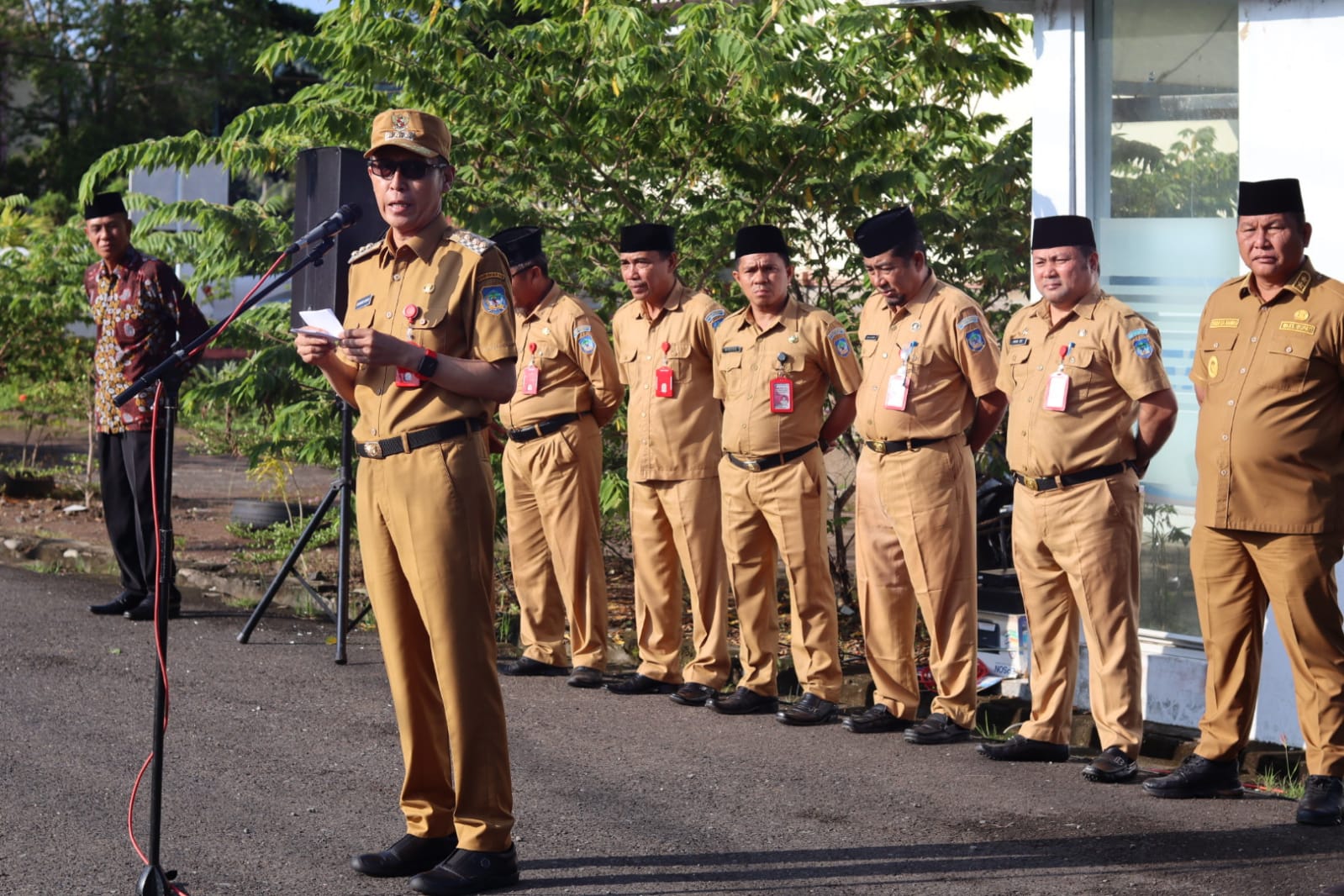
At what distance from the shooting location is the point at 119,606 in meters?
9.40

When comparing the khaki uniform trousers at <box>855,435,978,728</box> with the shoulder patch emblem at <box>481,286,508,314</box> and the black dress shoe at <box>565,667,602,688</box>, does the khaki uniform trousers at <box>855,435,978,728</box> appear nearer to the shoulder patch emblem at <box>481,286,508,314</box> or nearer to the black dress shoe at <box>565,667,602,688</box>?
the black dress shoe at <box>565,667,602,688</box>

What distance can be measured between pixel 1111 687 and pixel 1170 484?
1462mm

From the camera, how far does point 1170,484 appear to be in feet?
24.5

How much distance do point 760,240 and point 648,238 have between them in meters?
0.65

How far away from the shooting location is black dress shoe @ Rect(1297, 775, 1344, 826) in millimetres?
5582

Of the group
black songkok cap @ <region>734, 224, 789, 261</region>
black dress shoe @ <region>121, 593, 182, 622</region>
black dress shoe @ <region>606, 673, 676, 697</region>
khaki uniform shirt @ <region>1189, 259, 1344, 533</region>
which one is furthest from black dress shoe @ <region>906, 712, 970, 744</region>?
black dress shoe @ <region>121, 593, 182, 622</region>

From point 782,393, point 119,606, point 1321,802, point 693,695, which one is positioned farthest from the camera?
point 119,606

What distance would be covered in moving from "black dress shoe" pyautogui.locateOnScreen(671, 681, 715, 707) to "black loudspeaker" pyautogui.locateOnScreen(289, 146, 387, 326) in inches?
91.4

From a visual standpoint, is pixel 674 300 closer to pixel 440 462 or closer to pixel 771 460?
pixel 771 460

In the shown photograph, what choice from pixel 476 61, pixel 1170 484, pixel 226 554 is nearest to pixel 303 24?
pixel 226 554

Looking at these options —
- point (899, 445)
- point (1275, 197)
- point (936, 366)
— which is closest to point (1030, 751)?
point (899, 445)

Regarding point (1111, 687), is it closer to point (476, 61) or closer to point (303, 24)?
point (476, 61)

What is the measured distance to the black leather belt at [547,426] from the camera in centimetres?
802

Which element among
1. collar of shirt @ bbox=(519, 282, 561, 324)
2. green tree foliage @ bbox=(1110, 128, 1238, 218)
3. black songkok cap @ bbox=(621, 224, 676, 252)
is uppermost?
green tree foliage @ bbox=(1110, 128, 1238, 218)
